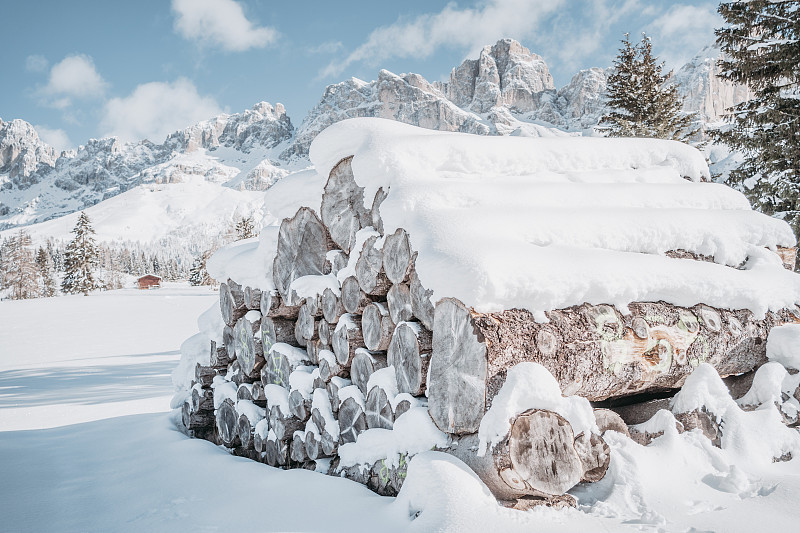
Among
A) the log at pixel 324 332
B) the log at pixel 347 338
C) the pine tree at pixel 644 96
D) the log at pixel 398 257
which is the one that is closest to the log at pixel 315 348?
the log at pixel 324 332

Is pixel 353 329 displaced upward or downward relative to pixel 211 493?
upward

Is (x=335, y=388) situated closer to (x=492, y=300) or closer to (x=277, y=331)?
(x=277, y=331)

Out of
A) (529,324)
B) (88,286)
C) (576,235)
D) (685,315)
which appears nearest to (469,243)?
(529,324)

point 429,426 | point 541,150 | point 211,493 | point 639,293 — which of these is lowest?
point 211,493

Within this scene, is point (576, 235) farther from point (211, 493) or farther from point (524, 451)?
point (211, 493)

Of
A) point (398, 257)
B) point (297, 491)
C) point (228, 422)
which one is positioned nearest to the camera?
point (398, 257)

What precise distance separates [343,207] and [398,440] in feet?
5.27

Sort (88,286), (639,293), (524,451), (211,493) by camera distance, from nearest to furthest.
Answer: (524,451), (639,293), (211,493), (88,286)

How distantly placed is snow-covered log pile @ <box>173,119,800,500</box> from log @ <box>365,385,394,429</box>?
12 mm

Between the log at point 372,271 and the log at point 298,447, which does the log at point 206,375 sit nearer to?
the log at point 298,447

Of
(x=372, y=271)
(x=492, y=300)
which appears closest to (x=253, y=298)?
(x=372, y=271)

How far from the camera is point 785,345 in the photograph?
116 inches

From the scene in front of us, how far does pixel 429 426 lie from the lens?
7.72ft

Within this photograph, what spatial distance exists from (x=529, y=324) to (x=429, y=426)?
0.74 m
